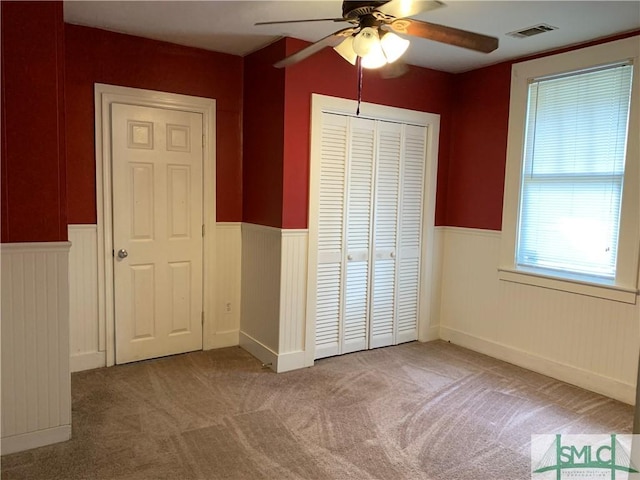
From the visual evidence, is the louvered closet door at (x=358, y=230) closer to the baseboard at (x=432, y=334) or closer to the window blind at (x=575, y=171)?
the baseboard at (x=432, y=334)

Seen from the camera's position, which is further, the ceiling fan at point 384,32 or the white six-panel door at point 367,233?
the white six-panel door at point 367,233

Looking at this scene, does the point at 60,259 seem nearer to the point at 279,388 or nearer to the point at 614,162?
the point at 279,388

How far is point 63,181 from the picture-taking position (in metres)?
2.39

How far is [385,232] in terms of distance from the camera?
13.2ft

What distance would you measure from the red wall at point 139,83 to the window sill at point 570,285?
231 cm

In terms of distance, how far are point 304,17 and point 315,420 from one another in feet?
8.10

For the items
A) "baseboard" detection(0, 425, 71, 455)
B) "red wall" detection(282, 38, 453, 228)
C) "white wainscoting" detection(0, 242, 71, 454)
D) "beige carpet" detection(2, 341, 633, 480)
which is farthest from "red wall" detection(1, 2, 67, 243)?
"red wall" detection(282, 38, 453, 228)

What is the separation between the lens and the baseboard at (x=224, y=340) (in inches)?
157

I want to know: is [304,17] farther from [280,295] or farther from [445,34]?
[280,295]

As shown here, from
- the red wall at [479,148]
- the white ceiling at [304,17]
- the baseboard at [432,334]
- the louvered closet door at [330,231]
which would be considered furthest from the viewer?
the baseboard at [432,334]

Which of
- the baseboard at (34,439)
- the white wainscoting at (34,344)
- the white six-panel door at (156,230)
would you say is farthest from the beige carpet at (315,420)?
the white six-panel door at (156,230)

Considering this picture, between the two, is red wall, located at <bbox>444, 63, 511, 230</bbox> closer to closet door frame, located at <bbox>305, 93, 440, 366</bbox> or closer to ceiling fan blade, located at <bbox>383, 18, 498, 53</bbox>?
closet door frame, located at <bbox>305, 93, 440, 366</bbox>

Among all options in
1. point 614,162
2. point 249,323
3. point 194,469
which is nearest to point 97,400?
point 194,469

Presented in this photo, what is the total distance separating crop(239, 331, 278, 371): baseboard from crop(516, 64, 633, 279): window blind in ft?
6.81
